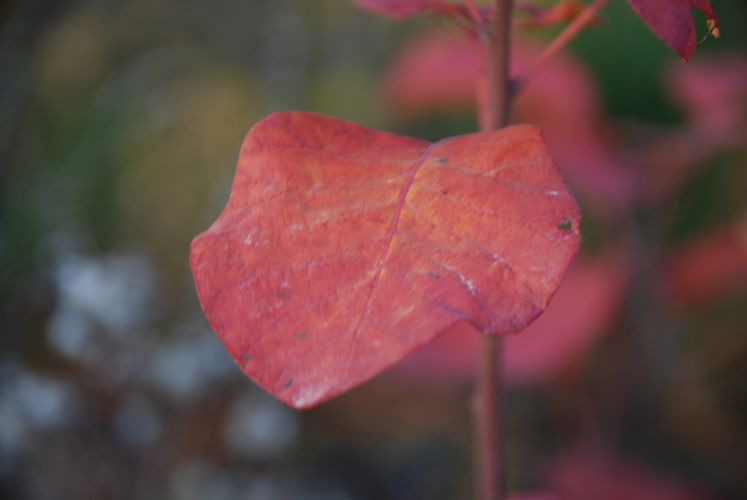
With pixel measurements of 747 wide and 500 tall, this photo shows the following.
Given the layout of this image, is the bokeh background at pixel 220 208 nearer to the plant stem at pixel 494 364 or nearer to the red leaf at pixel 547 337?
the red leaf at pixel 547 337

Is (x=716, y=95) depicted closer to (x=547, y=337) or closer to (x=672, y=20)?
(x=547, y=337)

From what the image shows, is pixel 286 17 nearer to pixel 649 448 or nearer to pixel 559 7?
pixel 649 448

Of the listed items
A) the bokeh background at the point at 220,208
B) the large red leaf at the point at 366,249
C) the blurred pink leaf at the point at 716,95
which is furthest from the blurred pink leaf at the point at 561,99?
the large red leaf at the point at 366,249

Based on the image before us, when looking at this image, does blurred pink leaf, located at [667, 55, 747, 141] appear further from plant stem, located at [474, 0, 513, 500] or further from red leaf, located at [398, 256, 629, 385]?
plant stem, located at [474, 0, 513, 500]

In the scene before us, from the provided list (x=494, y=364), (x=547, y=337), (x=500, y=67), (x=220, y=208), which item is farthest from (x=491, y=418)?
(x=220, y=208)

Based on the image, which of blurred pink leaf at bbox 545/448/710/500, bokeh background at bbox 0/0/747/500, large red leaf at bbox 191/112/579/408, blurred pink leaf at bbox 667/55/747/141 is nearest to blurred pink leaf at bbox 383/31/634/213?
bokeh background at bbox 0/0/747/500
